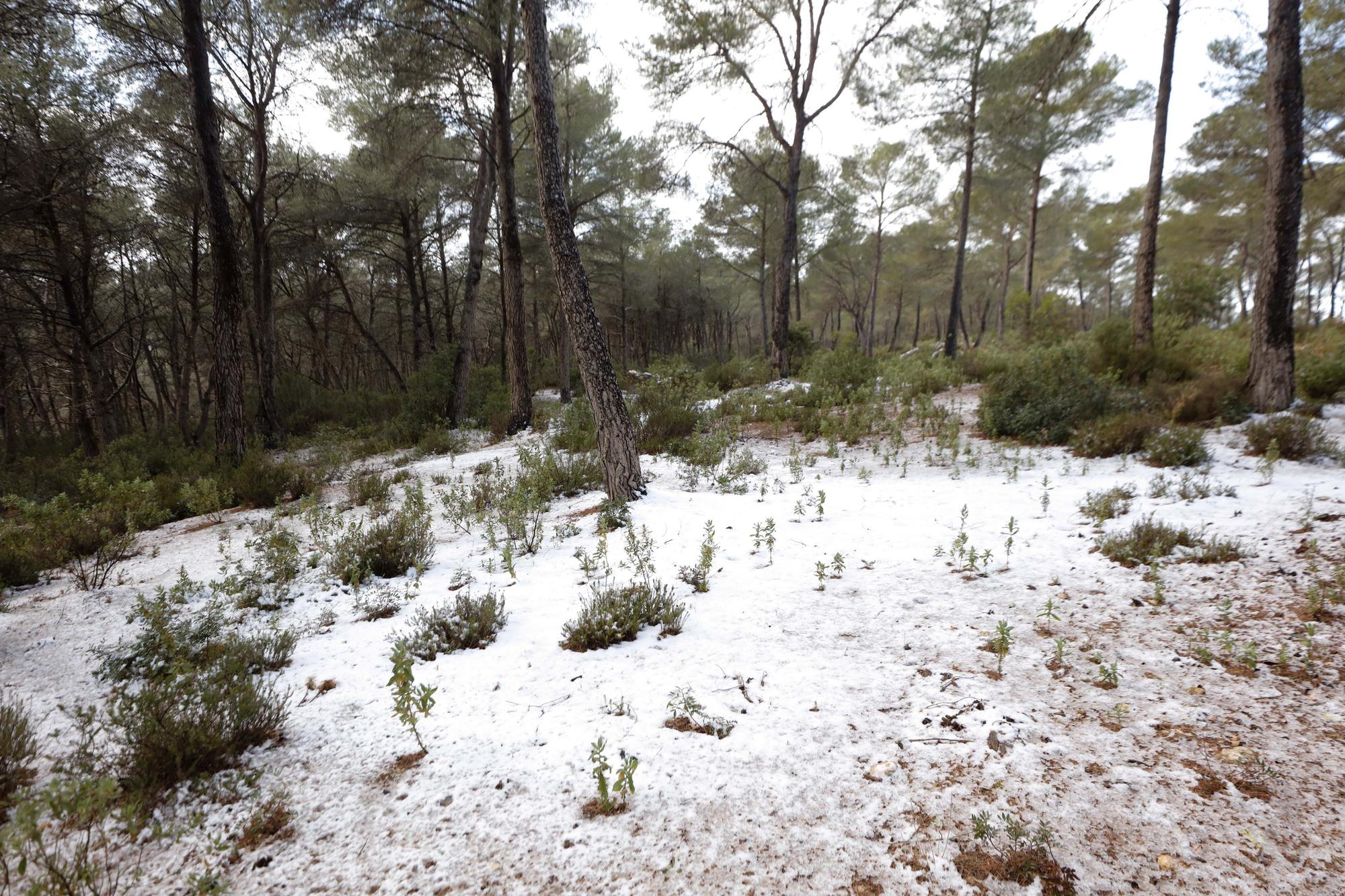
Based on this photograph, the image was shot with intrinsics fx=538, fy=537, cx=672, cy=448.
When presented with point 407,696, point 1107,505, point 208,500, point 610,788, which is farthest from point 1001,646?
point 208,500

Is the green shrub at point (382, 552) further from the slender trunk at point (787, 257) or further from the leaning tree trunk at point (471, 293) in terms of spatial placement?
the slender trunk at point (787, 257)

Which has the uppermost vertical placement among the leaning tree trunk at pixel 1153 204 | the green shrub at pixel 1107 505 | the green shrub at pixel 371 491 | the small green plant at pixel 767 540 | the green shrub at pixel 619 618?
the leaning tree trunk at pixel 1153 204

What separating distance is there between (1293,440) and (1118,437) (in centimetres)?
131

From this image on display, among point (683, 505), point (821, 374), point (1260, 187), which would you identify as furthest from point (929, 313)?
point (683, 505)

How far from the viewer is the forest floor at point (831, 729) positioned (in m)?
1.74

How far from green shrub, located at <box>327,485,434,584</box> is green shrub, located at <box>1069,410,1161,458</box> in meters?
7.05

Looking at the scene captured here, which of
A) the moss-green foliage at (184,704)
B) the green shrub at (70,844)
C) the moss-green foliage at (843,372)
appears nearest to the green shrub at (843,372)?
the moss-green foliage at (843,372)

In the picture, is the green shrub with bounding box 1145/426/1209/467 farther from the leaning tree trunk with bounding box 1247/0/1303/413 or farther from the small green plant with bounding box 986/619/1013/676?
the small green plant with bounding box 986/619/1013/676

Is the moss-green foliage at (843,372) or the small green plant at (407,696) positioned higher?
the moss-green foliage at (843,372)

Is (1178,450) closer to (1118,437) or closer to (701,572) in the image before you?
(1118,437)

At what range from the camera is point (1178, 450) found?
545 centimetres

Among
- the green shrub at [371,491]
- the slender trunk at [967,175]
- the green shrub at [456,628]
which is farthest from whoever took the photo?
the slender trunk at [967,175]

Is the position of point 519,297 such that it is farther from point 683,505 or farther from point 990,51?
point 990,51

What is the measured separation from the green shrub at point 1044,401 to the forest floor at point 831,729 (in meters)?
2.53
